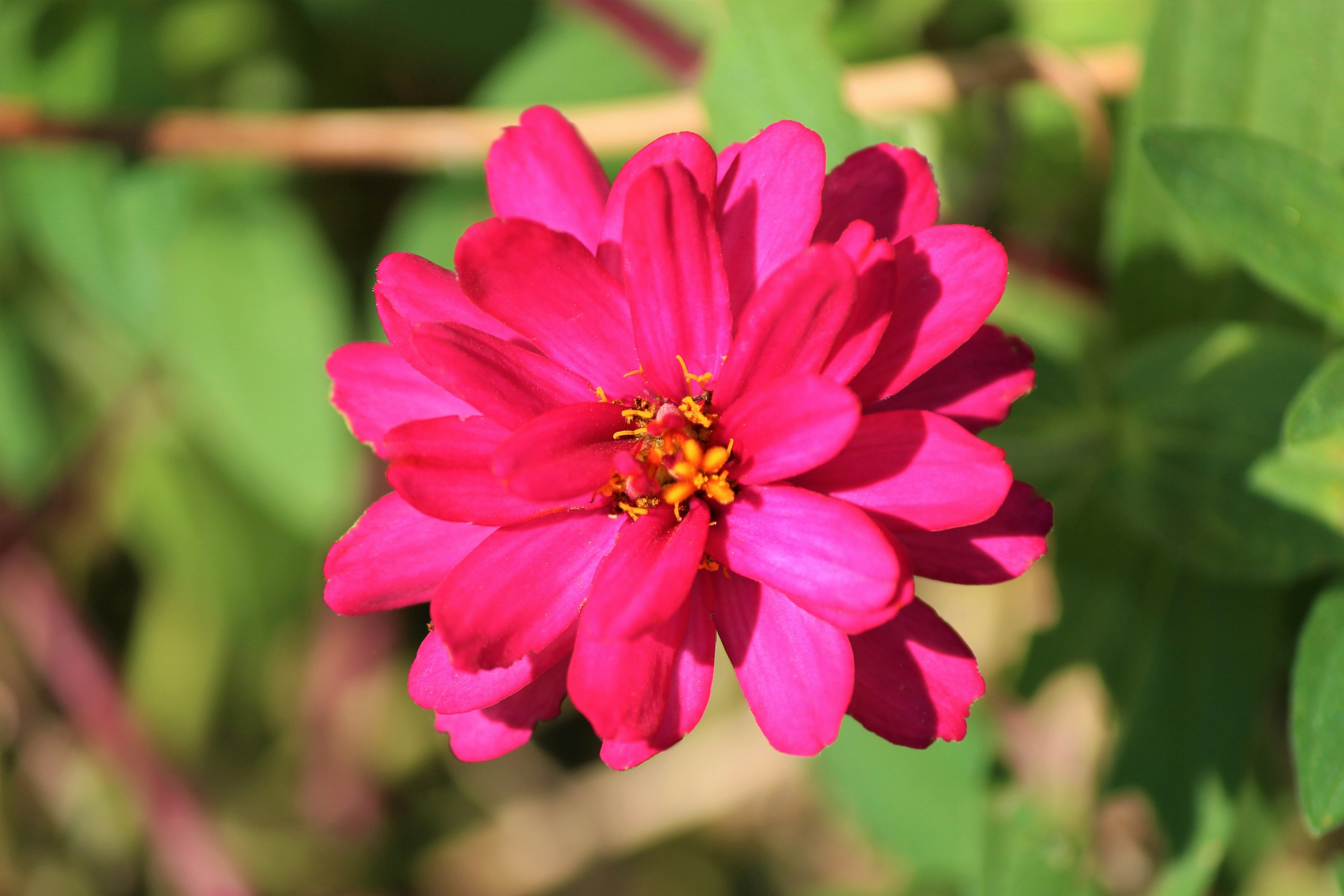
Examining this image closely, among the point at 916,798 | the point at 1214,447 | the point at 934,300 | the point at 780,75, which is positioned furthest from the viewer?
the point at 916,798

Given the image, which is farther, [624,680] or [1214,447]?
[1214,447]

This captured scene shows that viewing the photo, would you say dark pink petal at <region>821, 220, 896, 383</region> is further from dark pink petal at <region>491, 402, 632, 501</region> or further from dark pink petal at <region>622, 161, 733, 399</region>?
dark pink petal at <region>491, 402, 632, 501</region>

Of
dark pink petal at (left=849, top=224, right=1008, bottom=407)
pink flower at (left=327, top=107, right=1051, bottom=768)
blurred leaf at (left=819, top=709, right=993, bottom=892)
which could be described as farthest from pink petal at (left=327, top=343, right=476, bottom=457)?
blurred leaf at (left=819, top=709, right=993, bottom=892)

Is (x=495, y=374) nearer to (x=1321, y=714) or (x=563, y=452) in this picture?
(x=563, y=452)

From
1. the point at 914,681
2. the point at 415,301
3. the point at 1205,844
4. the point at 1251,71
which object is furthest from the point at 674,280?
the point at 1205,844

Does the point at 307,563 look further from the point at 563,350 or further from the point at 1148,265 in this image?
the point at 1148,265

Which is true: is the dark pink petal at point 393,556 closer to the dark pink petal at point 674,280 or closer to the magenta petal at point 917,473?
the dark pink petal at point 674,280
